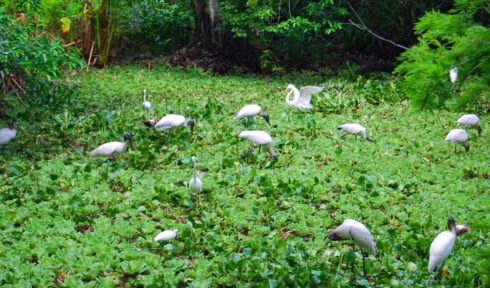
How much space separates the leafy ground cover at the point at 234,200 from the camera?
12.2 feet

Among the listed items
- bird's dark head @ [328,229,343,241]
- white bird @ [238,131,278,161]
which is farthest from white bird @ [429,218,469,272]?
white bird @ [238,131,278,161]

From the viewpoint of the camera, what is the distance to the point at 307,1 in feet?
34.1

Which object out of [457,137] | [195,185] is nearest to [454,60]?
[195,185]

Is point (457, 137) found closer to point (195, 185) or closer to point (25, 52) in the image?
point (195, 185)

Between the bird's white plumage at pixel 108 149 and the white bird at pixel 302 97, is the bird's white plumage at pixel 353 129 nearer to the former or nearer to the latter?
the white bird at pixel 302 97

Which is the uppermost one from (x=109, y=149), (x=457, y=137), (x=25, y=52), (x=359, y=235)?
(x=25, y=52)

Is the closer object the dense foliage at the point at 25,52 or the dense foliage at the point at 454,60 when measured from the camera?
the dense foliage at the point at 454,60

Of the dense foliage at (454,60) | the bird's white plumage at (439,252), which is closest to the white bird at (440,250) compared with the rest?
the bird's white plumage at (439,252)

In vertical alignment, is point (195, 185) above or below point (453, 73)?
below

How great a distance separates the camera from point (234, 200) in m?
4.83

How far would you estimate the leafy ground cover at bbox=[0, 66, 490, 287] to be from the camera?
3.71m

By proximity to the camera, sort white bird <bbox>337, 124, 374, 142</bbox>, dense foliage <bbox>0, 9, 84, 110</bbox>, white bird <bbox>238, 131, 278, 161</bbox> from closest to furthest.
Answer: white bird <bbox>238, 131, 278, 161</bbox> → dense foliage <bbox>0, 9, 84, 110</bbox> → white bird <bbox>337, 124, 374, 142</bbox>

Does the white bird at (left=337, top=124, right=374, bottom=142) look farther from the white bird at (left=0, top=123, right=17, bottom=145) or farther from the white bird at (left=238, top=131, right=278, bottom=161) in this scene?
the white bird at (left=0, top=123, right=17, bottom=145)

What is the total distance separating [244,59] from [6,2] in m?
4.30
